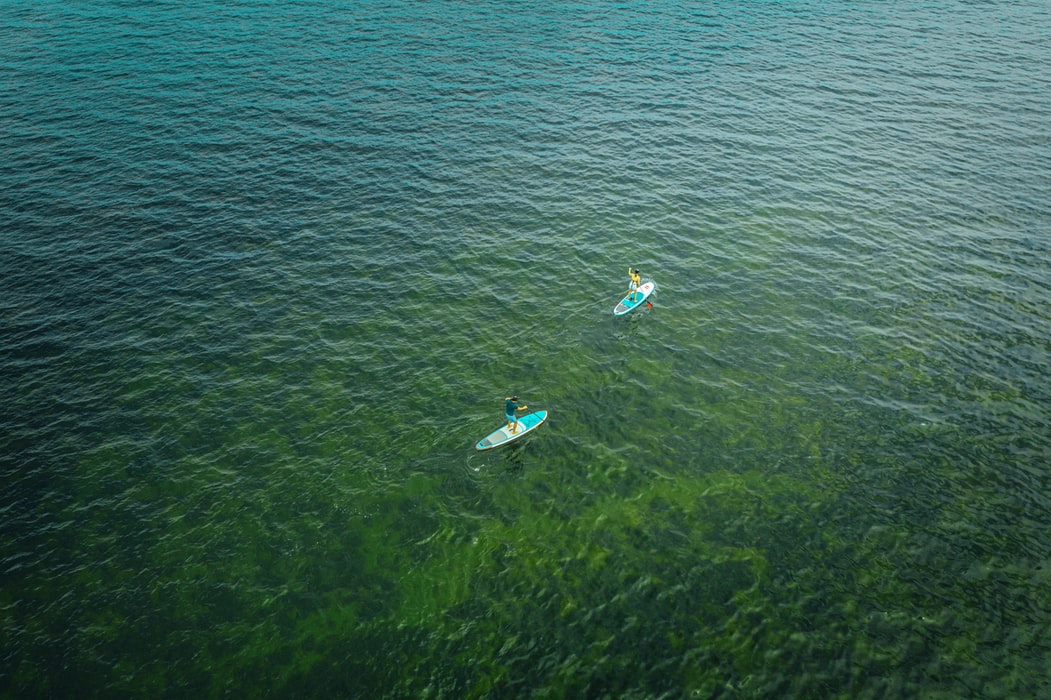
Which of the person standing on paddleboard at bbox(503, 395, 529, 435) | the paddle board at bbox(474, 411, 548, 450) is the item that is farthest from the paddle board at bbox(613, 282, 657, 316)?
the person standing on paddleboard at bbox(503, 395, 529, 435)

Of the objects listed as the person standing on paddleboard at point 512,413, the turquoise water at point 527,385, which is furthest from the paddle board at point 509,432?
the turquoise water at point 527,385

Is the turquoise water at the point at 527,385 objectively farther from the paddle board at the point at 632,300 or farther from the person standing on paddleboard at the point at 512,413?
the person standing on paddleboard at the point at 512,413

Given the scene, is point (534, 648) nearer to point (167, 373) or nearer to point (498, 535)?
point (498, 535)

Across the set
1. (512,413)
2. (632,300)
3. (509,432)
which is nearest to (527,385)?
(512,413)

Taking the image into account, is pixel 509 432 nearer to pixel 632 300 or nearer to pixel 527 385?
pixel 527 385

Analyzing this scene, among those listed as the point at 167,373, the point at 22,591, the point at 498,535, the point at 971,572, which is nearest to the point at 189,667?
the point at 22,591

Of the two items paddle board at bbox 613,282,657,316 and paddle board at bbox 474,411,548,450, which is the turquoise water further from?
paddle board at bbox 613,282,657,316

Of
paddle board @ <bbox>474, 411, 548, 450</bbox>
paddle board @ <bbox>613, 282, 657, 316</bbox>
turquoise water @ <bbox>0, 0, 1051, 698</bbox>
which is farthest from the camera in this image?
paddle board @ <bbox>613, 282, 657, 316</bbox>
